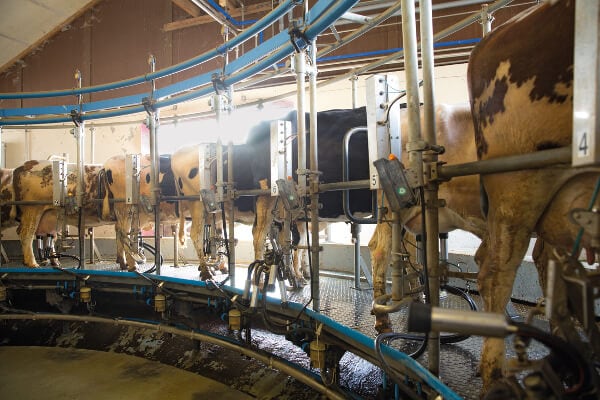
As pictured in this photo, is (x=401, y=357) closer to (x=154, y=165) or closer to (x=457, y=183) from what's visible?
(x=457, y=183)

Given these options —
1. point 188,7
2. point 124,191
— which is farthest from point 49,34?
point 124,191

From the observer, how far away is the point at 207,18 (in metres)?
7.28

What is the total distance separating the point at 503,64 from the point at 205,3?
3748 millimetres

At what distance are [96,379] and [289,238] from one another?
2528 mm

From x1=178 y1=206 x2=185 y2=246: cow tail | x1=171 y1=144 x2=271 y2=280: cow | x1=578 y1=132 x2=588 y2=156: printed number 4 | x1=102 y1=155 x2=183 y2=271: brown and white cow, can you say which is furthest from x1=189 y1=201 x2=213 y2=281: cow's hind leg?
x1=578 y1=132 x2=588 y2=156: printed number 4

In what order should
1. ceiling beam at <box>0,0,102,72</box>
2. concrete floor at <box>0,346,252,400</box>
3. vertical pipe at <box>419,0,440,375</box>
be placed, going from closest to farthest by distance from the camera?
vertical pipe at <box>419,0,440,375</box> → concrete floor at <box>0,346,252,400</box> → ceiling beam at <box>0,0,102,72</box>

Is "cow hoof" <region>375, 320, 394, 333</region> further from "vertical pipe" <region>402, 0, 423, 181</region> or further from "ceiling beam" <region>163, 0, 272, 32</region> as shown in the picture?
"ceiling beam" <region>163, 0, 272, 32</region>

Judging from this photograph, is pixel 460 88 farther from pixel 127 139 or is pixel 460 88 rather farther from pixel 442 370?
pixel 127 139

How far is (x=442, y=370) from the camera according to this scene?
2035 mm

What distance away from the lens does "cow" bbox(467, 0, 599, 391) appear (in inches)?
56.2

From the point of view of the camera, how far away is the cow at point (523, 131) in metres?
1.43

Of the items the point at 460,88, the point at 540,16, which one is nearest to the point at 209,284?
the point at 540,16

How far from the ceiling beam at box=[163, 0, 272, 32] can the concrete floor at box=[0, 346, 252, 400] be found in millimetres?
5787

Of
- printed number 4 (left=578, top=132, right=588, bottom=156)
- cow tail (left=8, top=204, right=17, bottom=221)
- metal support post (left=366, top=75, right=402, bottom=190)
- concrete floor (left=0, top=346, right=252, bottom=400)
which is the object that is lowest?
concrete floor (left=0, top=346, right=252, bottom=400)
